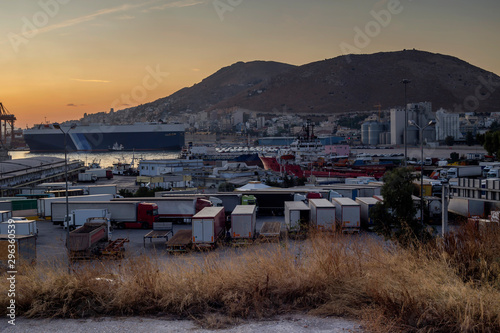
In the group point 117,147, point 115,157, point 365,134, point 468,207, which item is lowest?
point 468,207

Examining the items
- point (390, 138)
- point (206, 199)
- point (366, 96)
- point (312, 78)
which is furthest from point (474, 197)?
point (312, 78)

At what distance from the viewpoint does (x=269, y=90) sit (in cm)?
9969

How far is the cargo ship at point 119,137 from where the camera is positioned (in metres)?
54.8

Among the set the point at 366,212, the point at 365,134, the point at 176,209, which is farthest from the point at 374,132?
the point at 176,209

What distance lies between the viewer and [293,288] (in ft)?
6.90

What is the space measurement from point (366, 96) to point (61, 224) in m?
82.1

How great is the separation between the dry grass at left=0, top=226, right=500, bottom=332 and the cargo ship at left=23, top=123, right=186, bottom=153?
176ft

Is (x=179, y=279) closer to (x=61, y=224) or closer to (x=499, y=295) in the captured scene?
(x=499, y=295)

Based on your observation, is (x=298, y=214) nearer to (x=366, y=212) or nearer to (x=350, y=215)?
(x=350, y=215)

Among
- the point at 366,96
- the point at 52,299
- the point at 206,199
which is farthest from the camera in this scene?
the point at 366,96

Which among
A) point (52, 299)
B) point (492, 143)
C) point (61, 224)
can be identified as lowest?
point (61, 224)

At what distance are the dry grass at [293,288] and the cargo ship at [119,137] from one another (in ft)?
176

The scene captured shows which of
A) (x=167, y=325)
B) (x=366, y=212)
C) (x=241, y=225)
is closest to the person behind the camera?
(x=167, y=325)

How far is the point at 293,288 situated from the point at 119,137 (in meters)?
56.2
